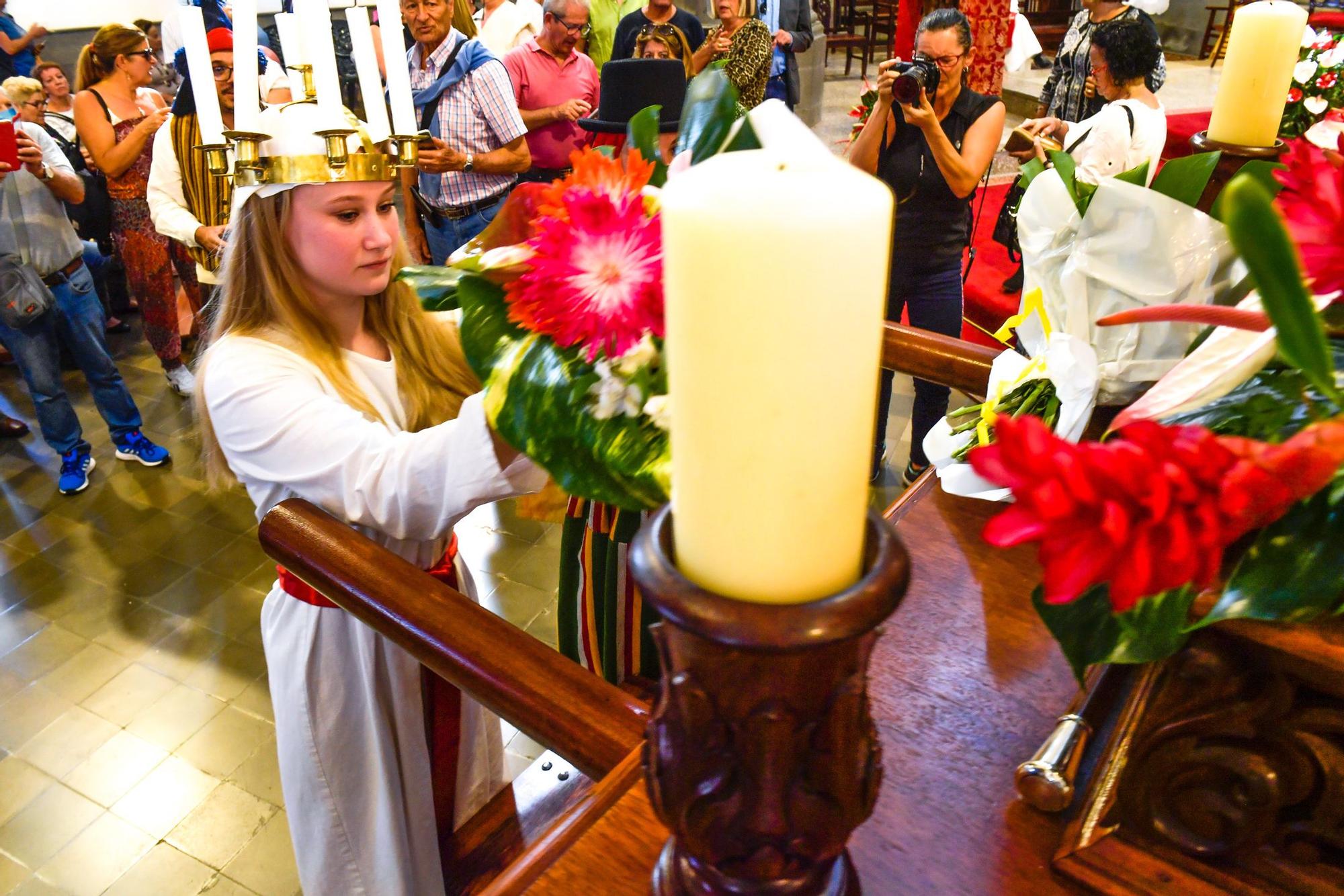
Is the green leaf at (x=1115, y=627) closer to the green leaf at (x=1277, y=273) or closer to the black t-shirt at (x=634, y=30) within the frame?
the green leaf at (x=1277, y=273)

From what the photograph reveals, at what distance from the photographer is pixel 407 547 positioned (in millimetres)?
1409

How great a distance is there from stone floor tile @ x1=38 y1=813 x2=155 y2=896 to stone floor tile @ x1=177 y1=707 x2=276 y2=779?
0.21 m

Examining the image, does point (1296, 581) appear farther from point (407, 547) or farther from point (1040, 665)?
point (407, 547)

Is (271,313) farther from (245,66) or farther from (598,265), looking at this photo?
(598,265)

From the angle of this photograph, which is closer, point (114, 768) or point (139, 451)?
point (114, 768)

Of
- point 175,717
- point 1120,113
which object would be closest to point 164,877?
point 175,717

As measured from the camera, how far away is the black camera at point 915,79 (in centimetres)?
265

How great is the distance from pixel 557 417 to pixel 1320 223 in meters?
0.53

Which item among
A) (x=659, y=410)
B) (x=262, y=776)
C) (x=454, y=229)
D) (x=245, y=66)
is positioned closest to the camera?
(x=659, y=410)

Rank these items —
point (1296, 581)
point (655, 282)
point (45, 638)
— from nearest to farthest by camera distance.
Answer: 1. point (1296, 581)
2. point (655, 282)
3. point (45, 638)

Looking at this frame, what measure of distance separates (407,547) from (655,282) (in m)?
0.85

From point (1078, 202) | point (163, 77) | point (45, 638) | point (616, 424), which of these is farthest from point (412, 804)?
point (163, 77)

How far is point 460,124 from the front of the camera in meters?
3.65

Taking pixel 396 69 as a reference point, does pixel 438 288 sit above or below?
below
